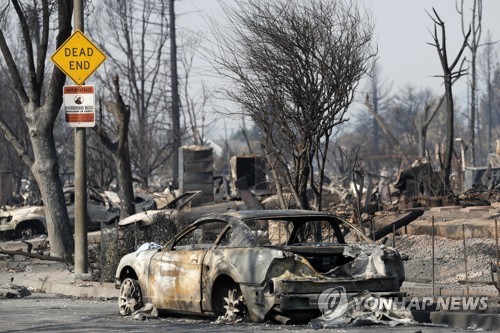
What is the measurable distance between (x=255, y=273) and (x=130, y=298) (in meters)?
2.59

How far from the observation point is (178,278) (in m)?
12.6

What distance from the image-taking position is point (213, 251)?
1212cm

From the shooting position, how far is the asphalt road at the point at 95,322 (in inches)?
434

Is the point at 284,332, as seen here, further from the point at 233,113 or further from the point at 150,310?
the point at 233,113

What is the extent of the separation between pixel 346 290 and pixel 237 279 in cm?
115

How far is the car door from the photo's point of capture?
1228 cm

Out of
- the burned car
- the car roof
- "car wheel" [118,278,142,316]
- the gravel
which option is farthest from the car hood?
the car roof

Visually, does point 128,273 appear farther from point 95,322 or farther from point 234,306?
point 234,306

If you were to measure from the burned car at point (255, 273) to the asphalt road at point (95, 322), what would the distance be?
197 millimetres

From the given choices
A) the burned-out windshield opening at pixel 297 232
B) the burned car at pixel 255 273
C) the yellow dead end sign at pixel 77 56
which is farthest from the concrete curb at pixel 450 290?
the yellow dead end sign at pixel 77 56

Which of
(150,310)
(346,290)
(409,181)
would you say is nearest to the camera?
(346,290)

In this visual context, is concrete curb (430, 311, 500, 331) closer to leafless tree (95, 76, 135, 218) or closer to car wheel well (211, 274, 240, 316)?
car wheel well (211, 274, 240, 316)

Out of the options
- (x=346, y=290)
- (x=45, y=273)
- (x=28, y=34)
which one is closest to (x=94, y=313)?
(x=346, y=290)

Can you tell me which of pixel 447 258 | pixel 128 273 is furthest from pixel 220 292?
pixel 447 258
